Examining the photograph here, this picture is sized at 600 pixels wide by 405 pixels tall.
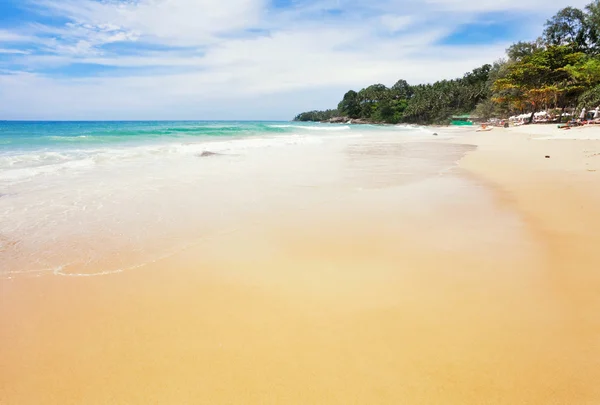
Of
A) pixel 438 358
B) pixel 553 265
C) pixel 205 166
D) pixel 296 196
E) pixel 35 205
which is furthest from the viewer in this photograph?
pixel 205 166

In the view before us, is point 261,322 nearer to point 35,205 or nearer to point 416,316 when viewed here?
point 416,316

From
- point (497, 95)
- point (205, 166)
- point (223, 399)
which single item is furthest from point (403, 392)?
point (497, 95)

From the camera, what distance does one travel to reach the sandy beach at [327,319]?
6.20ft

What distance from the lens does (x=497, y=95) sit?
173 feet

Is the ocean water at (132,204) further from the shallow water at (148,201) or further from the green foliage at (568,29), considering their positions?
the green foliage at (568,29)

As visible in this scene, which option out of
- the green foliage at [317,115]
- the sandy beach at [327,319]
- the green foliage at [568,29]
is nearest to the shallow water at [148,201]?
the sandy beach at [327,319]

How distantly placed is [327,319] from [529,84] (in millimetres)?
48615

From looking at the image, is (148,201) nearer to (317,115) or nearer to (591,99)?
(591,99)

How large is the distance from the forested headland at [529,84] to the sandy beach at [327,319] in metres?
34.4

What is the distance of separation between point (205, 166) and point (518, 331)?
32.3 ft

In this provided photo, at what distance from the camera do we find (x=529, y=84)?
134 ft

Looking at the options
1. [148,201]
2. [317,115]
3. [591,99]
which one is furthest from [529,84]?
[317,115]

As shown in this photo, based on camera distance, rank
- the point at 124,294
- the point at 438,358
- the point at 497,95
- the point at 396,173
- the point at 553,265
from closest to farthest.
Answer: the point at 438,358 < the point at 124,294 < the point at 553,265 < the point at 396,173 < the point at 497,95

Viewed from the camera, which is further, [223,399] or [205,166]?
[205,166]
